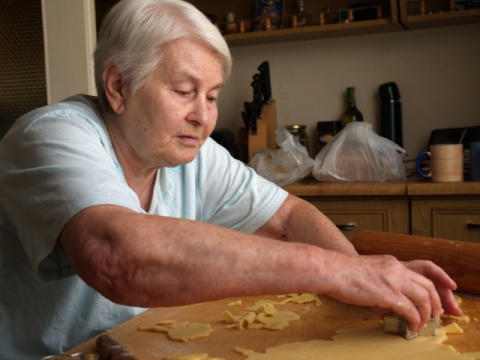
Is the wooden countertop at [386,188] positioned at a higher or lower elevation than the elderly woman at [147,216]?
lower

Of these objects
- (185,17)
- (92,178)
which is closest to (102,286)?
(92,178)

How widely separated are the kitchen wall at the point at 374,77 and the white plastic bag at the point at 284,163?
0.45m

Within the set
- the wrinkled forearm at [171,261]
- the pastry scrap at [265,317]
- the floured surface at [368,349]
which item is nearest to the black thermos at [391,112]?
the pastry scrap at [265,317]

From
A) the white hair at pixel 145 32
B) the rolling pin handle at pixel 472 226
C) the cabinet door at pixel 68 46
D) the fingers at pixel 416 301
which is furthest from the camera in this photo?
the cabinet door at pixel 68 46

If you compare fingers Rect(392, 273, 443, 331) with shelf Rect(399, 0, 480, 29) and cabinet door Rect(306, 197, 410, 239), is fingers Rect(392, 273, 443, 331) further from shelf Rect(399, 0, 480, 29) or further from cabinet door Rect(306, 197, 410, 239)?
shelf Rect(399, 0, 480, 29)

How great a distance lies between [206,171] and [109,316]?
44 centimetres

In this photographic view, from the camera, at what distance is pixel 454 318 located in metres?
1.03

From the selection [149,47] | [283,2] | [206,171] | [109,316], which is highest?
[283,2]

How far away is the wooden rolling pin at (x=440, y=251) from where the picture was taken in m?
1.18

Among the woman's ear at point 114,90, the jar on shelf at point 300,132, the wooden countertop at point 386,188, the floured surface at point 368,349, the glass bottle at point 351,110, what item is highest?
the woman's ear at point 114,90

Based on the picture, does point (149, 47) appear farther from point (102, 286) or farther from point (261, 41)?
point (261, 41)

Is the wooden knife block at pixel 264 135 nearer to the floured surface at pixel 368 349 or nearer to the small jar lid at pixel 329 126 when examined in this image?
the small jar lid at pixel 329 126

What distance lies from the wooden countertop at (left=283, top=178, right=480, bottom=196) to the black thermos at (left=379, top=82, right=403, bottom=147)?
492 millimetres

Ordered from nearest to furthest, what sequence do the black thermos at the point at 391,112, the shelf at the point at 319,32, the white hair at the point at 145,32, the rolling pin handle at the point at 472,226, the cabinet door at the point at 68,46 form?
1. the white hair at the point at 145,32
2. the rolling pin handle at the point at 472,226
3. the cabinet door at the point at 68,46
4. the shelf at the point at 319,32
5. the black thermos at the point at 391,112
